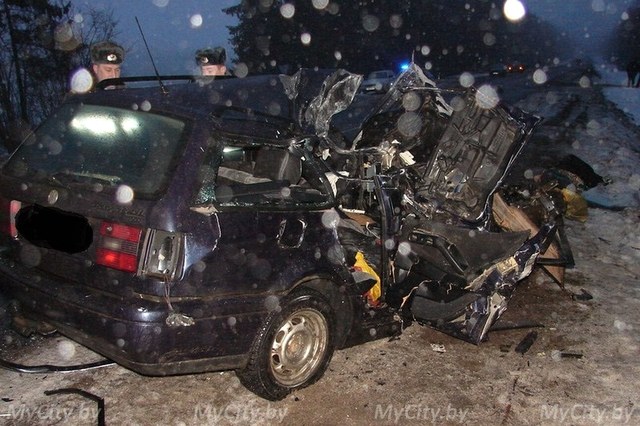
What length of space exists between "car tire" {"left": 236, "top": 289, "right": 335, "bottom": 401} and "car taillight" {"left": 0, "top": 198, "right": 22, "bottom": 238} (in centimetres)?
169

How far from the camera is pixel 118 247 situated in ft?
9.52

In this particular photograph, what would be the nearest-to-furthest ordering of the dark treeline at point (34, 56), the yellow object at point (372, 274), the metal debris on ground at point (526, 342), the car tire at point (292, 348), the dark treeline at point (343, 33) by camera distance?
the car tire at point (292, 348) → the yellow object at point (372, 274) → the metal debris on ground at point (526, 342) → the dark treeline at point (34, 56) → the dark treeline at point (343, 33)

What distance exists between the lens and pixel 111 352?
9.48 ft

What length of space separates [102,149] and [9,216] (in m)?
0.76

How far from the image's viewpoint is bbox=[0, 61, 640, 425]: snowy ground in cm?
338

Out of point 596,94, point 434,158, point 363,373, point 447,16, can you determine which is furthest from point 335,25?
point 363,373

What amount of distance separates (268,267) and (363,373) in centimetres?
130

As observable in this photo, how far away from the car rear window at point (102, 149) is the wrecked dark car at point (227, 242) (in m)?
0.01

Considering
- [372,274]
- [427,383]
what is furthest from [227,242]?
[427,383]

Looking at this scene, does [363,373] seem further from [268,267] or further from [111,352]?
[111,352]

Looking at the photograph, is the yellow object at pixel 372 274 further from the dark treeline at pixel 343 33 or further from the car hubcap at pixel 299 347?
the dark treeline at pixel 343 33

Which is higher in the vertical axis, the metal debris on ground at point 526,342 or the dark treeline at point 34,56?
the dark treeline at point 34,56

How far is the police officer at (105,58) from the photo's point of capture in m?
5.52

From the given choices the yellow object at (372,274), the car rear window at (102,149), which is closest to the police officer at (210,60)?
the car rear window at (102,149)
